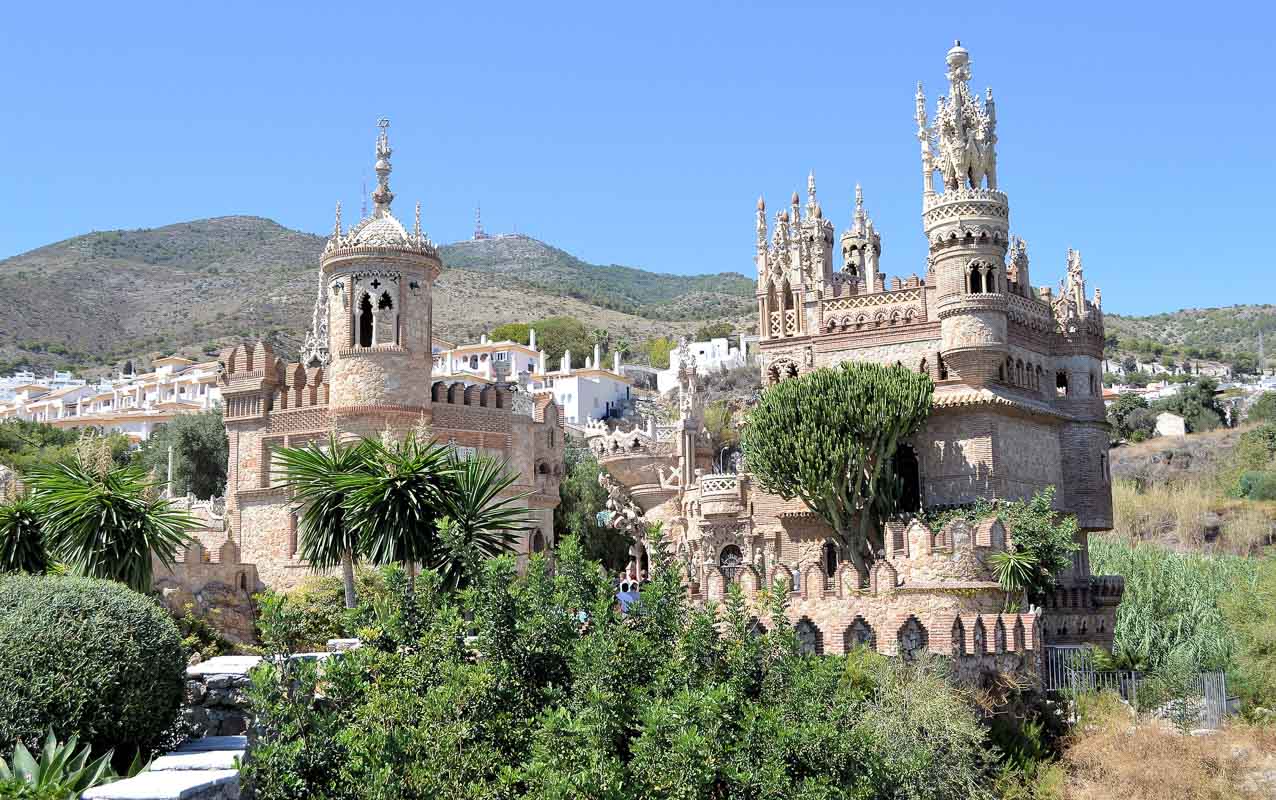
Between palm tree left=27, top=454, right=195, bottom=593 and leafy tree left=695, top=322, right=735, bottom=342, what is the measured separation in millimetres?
94383

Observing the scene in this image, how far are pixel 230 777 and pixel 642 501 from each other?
3557cm

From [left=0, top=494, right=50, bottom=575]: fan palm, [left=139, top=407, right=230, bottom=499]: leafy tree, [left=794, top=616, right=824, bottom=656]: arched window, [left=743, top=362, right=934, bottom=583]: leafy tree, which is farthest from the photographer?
[left=139, top=407, right=230, bottom=499]: leafy tree

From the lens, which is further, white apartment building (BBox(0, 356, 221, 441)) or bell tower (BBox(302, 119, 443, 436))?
white apartment building (BBox(0, 356, 221, 441))

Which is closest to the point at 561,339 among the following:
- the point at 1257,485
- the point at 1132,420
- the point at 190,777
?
the point at 1132,420

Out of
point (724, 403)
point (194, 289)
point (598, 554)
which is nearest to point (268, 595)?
point (598, 554)

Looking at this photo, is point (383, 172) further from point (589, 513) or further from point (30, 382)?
point (30, 382)

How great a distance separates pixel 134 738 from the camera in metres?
16.3

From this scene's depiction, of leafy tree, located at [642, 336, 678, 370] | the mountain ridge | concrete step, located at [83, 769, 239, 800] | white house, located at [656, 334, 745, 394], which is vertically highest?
the mountain ridge

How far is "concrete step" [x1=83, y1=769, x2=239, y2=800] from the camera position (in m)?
14.1

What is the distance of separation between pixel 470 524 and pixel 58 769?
10.6 metres

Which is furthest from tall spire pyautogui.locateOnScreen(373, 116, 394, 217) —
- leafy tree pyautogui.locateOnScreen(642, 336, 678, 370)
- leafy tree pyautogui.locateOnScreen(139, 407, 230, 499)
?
leafy tree pyautogui.locateOnScreen(642, 336, 678, 370)

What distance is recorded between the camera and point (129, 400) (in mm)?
100875

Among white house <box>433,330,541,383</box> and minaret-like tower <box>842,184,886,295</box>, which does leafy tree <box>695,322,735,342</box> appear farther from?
minaret-like tower <box>842,184,886,295</box>

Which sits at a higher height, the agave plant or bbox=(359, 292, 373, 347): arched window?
bbox=(359, 292, 373, 347): arched window
